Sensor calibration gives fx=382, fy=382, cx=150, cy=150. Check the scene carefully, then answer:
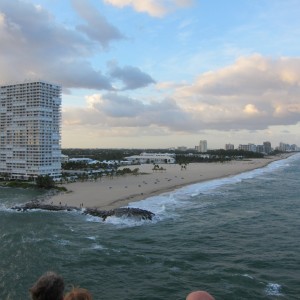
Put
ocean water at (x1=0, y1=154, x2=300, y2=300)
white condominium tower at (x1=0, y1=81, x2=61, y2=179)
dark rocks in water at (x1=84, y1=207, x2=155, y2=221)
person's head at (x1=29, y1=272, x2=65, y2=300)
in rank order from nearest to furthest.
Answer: person's head at (x1=29, y1=272, x2=65, y2=300), ocean water at (x1=0, y1=154, x2=300, y2=300), dark rocks in water at (x1=84, y1=207, x2=155, y2=221), white condominium tower at (x1=0, y1=81, x2=61, y2=179)

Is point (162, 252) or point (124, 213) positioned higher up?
point (124, 213)

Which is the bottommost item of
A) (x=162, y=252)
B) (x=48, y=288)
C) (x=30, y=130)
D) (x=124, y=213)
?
(x=162, y=252)

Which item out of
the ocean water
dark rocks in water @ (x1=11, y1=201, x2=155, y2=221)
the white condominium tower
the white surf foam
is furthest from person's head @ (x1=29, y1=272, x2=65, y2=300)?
the white condominium tower

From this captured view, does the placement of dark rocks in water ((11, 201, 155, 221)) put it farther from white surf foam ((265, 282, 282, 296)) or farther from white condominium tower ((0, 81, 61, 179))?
white condominium tower ((0, 81, 61, 179))

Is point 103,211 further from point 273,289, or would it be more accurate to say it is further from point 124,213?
point 273,289

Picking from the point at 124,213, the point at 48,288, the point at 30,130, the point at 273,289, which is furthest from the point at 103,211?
the point at 30,130

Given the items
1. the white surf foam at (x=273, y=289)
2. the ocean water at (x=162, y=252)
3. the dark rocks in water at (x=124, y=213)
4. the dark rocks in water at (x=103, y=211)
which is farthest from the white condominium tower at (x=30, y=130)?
the white surf foam at (x=273, y=289)

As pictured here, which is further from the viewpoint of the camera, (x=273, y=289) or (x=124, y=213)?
(x=124, y=213)
